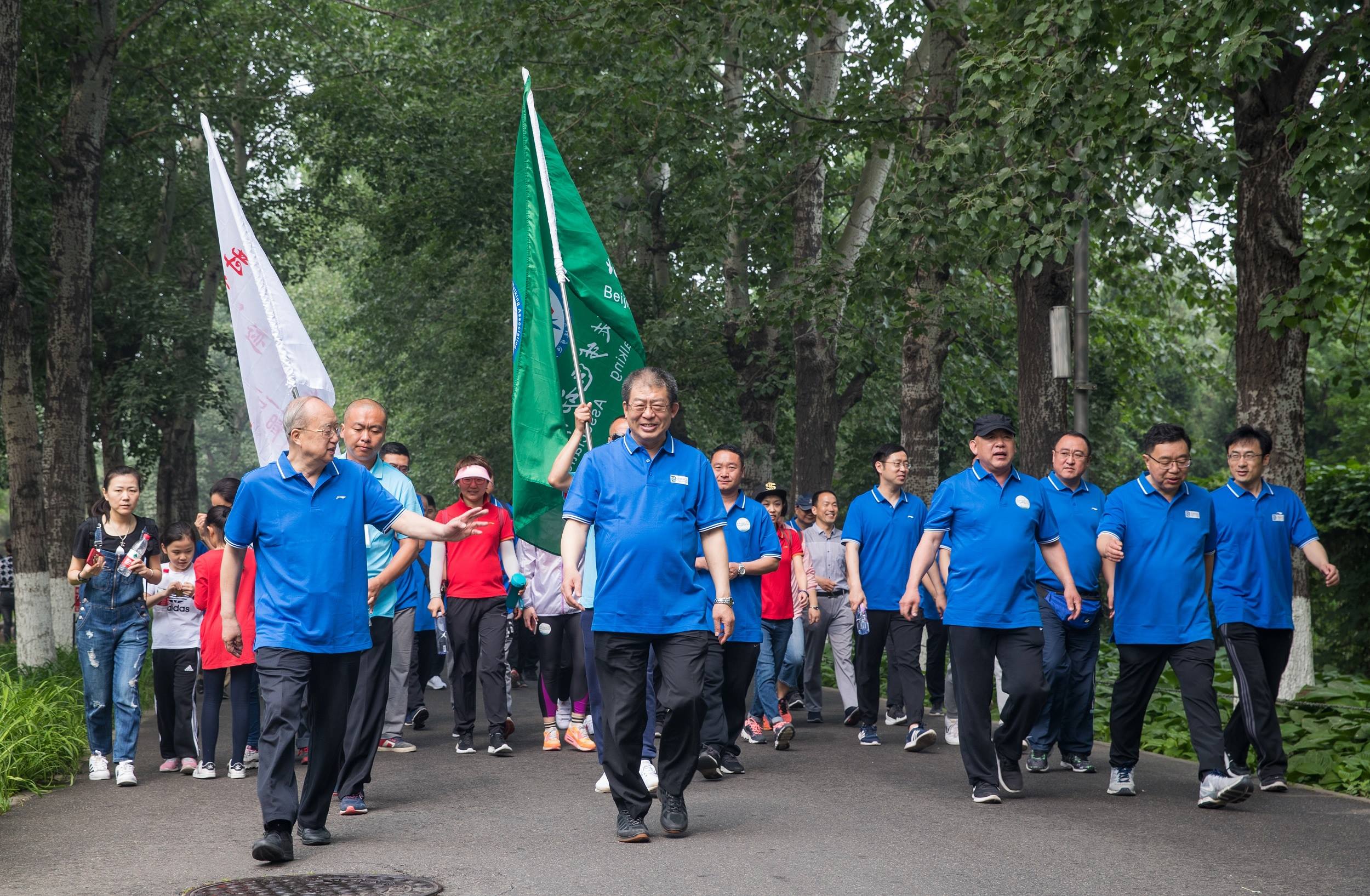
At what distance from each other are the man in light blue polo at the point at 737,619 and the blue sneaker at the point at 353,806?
202cm

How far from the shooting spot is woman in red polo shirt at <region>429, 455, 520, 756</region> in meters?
10.5

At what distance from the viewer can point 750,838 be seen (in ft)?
22.9

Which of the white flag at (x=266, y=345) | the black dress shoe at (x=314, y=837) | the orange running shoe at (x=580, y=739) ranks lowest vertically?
the orange running shoe at (x=580, y=739)

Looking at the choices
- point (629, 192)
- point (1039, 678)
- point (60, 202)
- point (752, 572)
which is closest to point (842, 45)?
point (629, 192)

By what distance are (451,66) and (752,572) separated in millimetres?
15381

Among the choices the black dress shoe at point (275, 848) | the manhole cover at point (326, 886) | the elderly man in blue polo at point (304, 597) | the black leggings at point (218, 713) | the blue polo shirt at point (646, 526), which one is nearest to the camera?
the manhole cover at point (326, 886)

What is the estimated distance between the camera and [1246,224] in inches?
444

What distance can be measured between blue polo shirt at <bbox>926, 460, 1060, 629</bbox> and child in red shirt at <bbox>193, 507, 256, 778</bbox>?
159 inches

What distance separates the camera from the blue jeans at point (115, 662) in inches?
362

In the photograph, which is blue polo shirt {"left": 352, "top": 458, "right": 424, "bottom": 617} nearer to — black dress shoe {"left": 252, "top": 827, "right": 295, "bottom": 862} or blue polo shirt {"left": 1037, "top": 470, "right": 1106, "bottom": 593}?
black dress shoe {"left": 252, "top": 827, "right": 295, "bottom": 862}

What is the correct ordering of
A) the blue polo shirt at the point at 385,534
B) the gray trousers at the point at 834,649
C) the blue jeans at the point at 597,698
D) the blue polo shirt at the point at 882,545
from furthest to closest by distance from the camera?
the gray trousers at the point at 834,649 < the blue polo shirt at the point at 882,545 < the blue polo shirt at the point at 385,534 < the blue jeans at the point at 597,698

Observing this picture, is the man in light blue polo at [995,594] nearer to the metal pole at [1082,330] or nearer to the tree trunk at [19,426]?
the metal pole at [1082,330]

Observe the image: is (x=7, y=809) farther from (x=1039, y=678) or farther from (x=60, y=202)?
(x=60, y=202)

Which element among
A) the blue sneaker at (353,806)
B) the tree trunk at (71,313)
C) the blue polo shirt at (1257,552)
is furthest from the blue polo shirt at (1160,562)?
the tree trunk at (71,313)
